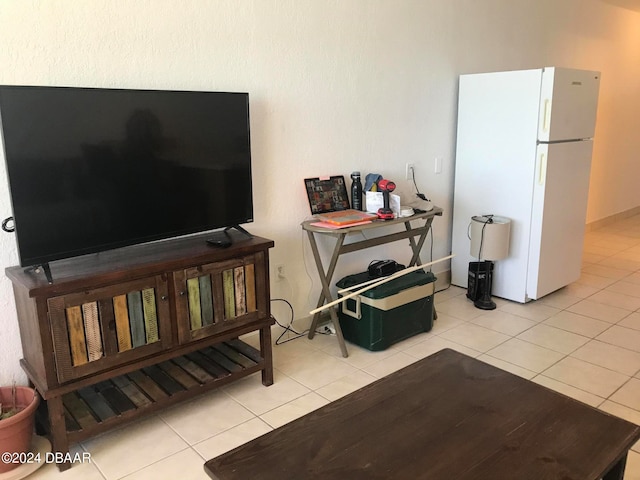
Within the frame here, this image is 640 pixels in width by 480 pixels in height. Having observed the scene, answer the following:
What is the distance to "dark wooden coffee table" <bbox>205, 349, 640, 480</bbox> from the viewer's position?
1391 mm

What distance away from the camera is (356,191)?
3318mm

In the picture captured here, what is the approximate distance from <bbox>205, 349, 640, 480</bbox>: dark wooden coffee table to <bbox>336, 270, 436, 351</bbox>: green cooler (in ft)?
3.97

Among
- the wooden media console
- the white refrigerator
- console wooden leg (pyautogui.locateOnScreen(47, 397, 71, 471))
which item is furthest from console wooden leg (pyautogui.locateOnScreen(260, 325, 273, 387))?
the white refrigerator

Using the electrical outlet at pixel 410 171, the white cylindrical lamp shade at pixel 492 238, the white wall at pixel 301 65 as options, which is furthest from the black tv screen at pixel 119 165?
the white cylindrical lamp shade at pixel 492 238

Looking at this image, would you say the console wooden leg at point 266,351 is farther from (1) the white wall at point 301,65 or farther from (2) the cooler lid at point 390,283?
(2) the cooler lid at point 390,283

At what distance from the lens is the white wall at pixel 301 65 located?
225 cm

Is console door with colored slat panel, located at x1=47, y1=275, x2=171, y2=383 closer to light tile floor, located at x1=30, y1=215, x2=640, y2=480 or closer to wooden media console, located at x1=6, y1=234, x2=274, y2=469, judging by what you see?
wooden media console, located at x1=6, y1=234, x2=274, y2=469

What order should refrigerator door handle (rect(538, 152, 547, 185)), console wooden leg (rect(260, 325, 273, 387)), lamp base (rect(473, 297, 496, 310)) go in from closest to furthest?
1. console wooden leg (rect(260, 325, 273, 387))
2. refrigerator door handle (rect(538, 152, 547, 185))
3. lamp base (rect(473, 297, 496, 310))

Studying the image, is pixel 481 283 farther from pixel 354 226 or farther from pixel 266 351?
pixel 266 351

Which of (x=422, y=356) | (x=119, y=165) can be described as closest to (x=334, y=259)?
(x=422, y=356)

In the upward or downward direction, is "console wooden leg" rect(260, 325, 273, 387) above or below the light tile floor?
above

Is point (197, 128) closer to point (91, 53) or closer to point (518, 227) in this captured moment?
point (91, 53)

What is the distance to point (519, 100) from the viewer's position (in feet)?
11.9

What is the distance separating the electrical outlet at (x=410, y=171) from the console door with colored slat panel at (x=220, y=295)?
64.3 inches
